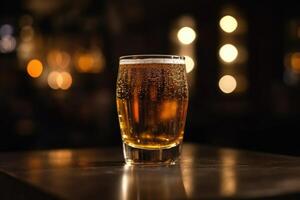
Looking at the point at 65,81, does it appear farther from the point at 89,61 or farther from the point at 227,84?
the point at 227,84

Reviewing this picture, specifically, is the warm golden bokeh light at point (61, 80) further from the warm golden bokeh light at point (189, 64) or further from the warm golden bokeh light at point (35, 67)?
the warm golden bokeh light at point (189, 64)

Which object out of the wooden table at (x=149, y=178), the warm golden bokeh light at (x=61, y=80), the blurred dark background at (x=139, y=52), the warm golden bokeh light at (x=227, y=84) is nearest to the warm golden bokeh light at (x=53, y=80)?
the warm golden bokeh light at (x=61, y=80)

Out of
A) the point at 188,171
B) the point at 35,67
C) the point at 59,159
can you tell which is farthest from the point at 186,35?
the point at 188,171

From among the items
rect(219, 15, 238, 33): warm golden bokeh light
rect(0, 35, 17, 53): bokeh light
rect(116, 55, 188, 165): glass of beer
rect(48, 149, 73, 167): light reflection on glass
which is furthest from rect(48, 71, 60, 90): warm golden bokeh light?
rect(116, 55, 188, 165): glass of beer

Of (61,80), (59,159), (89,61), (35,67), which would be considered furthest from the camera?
(35,67)

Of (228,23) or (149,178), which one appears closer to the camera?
(149,178)

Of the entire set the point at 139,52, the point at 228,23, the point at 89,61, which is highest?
the point at 228,23

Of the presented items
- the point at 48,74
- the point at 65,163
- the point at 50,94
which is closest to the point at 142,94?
the point at 65,163

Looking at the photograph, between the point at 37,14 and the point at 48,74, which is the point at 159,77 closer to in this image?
the point at 37,14
